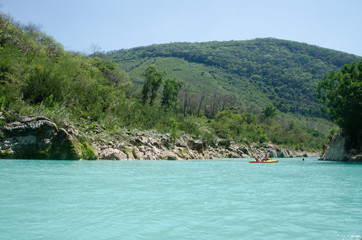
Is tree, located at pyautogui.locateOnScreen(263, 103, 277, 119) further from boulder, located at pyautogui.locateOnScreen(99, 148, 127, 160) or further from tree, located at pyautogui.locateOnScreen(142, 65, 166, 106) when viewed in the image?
boulder, located at pyautogui.locateOnScreen(99, 148, 127, 160)

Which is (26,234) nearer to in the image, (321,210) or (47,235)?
(47,235)

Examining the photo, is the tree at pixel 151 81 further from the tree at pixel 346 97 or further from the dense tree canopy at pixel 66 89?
the tree at pixel 346 97

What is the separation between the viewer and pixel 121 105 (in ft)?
95.6

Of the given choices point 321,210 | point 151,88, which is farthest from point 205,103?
point 321,210

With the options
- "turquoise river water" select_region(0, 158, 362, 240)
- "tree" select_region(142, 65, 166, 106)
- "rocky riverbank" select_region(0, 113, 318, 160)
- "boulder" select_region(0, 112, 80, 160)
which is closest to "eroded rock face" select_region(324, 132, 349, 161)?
"rocky riverbank" select_region(0, 113, 318, 160)

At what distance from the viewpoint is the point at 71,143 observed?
17.3 m

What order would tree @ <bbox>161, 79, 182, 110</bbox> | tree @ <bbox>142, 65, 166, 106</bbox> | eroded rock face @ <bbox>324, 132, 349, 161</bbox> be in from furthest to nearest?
tree @ <bbox>161, 79, 182, 110</bbox> < tree @ <bbox>142, 65, 166, 106</bbox> < eroded rock face @ <bbox>324, 132, 349, 161</bbox>

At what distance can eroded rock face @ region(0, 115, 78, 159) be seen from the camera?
1603cm

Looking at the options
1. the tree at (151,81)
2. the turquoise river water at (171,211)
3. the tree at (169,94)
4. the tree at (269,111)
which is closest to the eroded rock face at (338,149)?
Answer: the turquoise river water at (171,211)

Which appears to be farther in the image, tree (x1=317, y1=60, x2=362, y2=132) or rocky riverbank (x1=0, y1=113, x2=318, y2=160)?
tree (x1=317, y1=60, x2=362, y2=132)

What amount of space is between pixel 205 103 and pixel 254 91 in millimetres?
45457

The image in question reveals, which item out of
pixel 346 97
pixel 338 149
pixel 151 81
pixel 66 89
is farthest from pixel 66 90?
pixel 338 149

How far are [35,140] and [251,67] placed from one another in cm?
12688

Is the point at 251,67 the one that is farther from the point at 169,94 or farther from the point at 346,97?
the point at 346,97
